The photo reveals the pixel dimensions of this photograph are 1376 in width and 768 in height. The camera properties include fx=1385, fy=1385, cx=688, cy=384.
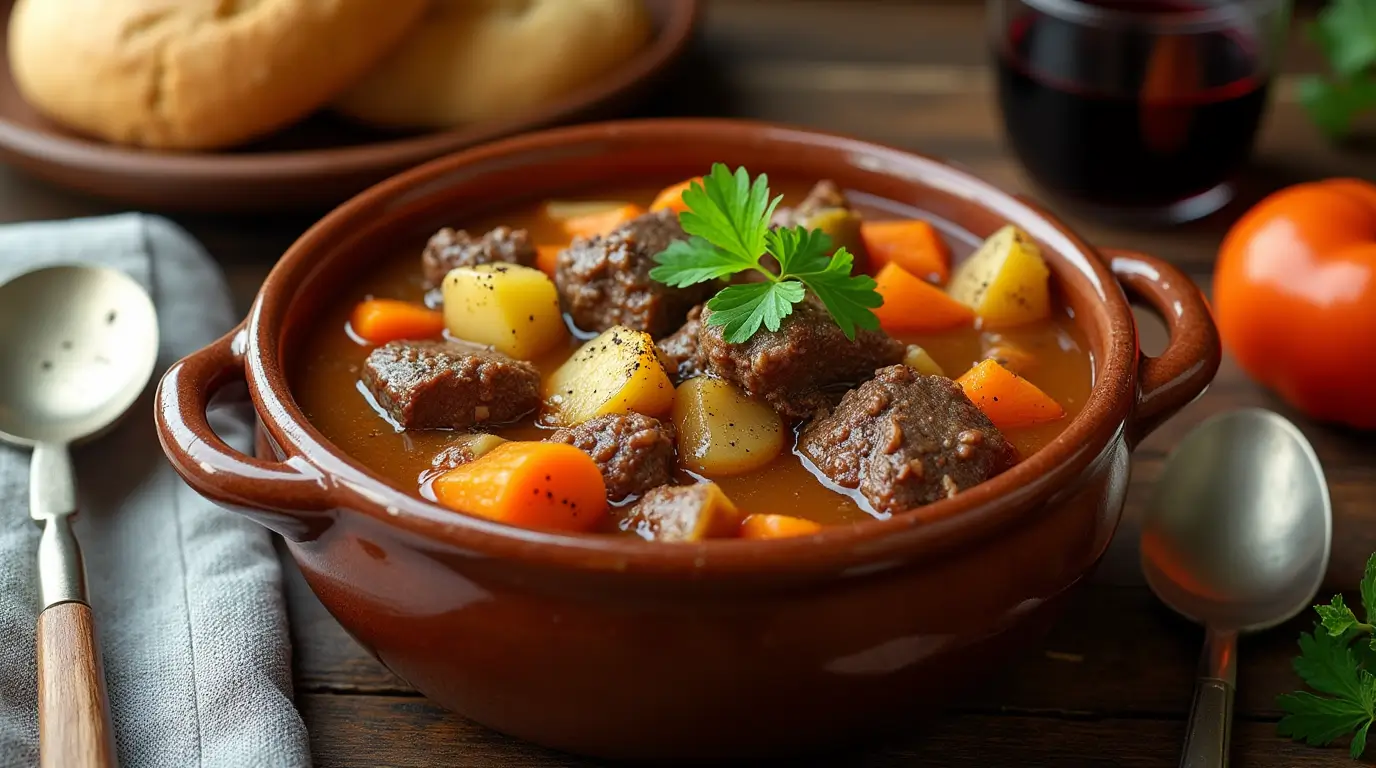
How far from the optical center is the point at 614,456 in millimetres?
2400

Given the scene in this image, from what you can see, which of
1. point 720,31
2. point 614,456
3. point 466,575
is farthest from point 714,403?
point 720,31

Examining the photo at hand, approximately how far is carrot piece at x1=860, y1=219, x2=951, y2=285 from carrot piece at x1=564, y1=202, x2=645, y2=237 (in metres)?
0.53

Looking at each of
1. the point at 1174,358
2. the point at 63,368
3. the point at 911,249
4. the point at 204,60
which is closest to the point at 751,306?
the point at 911,249

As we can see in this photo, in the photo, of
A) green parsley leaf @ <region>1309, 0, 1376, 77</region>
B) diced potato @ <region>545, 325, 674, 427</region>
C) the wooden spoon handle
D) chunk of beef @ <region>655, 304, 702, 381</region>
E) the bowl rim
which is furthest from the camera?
green parsley leaf @ <region>1309, 0, 1376, 77</region>

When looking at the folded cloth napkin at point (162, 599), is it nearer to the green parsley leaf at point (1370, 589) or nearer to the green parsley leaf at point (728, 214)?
the green parsley leaf at point (728, 214)

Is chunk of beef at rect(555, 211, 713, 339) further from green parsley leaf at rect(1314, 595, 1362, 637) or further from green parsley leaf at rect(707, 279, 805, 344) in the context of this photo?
green parsley leaf at rect(1314, 595, 1362, 637)

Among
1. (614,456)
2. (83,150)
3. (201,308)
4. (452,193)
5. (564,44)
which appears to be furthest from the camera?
(564,44)

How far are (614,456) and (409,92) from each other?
6.59ft

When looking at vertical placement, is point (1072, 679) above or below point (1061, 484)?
below

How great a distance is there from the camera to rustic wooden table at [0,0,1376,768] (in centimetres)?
250

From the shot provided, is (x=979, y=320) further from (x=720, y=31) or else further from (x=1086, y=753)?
(x=720, y=31)

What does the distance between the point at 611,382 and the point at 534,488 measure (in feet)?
1.31

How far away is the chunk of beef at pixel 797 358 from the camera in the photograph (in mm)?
2520

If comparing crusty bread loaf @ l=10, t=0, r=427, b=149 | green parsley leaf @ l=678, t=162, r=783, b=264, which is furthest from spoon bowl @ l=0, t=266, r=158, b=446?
green parsley leaf @ l=678, t=162, r=783, b=264
